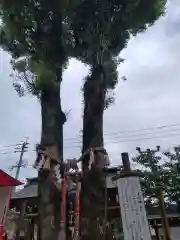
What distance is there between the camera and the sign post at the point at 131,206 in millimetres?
4340

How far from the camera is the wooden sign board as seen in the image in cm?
433

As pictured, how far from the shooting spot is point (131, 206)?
4598 mm

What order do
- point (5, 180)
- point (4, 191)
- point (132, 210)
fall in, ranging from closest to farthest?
point (132, 210), point (5, 180), point (4, 191)

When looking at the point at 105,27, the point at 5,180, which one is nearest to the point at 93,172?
the point at 5,180

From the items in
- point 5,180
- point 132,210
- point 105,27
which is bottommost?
point 132,210

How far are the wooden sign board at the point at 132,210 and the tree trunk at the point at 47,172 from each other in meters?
1.14

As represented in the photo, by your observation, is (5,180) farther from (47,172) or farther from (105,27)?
(105,27)

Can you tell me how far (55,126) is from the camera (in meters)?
5.78

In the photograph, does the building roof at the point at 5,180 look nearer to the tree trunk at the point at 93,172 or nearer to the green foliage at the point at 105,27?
the tree trunk at the point at 93,172

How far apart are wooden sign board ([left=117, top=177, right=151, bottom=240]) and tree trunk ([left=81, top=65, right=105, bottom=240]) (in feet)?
1.79

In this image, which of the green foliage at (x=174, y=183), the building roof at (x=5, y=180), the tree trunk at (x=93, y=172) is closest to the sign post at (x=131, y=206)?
the tree trunk at (x=93, y=172)

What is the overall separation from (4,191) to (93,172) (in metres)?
1.51

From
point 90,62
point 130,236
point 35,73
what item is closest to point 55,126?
point 35,73

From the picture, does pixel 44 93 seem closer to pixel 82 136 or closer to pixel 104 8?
pixel 82 136
